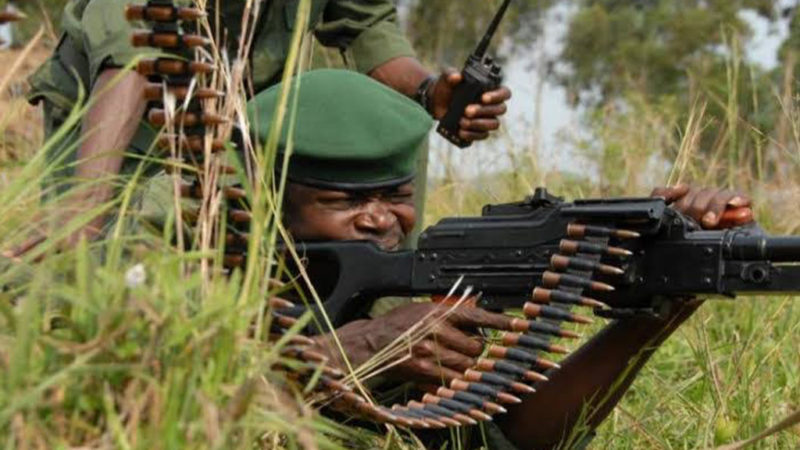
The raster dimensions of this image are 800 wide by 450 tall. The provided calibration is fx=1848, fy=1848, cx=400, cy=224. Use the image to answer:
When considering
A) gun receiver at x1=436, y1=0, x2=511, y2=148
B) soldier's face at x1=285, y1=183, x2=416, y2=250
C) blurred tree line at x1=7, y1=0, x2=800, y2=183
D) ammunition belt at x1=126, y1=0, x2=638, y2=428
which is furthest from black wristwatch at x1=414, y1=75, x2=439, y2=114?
blurred tree line at x1=7, y1=0, x2=800, y2=183

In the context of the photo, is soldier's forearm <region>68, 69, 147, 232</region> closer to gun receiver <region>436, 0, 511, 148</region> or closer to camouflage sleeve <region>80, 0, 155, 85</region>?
camouflage sleeve <region>80, 0, 155, 85</region>

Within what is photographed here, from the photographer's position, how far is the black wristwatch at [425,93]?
21.4ft

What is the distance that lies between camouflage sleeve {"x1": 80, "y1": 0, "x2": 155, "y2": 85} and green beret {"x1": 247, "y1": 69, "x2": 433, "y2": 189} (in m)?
0.99

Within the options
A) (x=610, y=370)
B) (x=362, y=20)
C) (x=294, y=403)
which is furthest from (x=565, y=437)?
(x=362, y=20)

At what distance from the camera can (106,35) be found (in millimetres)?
6016

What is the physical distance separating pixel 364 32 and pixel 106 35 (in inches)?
51.5

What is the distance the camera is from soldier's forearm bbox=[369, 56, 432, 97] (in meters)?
6.82

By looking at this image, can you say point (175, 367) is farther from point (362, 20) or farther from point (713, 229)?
point (362, 20)

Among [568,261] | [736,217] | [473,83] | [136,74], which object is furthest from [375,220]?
[473,83]

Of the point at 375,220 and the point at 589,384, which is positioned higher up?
the point at 375,220

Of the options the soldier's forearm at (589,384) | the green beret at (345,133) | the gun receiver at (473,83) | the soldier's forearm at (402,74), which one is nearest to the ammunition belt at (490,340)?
the soldier's forearm at (589,384)

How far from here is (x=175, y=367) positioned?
2975mm

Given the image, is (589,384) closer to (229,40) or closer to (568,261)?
(568,261)

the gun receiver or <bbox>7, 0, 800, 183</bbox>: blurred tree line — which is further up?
<bbox>7, 0, 800, 183</bbox>: blurred tree line
